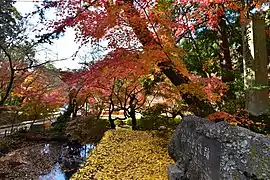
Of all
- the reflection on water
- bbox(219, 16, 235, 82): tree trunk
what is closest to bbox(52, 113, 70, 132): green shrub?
the reflection on water

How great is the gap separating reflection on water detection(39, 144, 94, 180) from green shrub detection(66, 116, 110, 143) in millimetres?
279

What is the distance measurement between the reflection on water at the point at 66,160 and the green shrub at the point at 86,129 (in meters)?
0.28

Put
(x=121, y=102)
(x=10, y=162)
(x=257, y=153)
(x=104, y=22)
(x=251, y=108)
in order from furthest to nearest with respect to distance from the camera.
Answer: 1. (x=121, y=102)
2. (x=10, y=162)
3. (x=251, y=108)
4. (x=104, y=22)
5. (x=257, y=153)

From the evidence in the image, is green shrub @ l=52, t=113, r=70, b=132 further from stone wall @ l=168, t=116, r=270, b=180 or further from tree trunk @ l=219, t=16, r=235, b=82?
stone wall @ l=168, t=116, r=270, b=180

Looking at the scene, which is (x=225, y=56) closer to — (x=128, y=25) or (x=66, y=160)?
(x=128, y=25)

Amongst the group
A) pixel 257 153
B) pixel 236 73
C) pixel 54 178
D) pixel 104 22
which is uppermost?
pixel 104 22

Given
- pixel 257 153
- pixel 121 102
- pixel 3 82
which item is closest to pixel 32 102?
pixel 3 82

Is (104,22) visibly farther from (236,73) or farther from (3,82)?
(3,82)

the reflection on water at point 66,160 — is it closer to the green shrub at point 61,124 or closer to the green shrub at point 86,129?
the green shrub at point 86,129

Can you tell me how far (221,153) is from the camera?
202 cm

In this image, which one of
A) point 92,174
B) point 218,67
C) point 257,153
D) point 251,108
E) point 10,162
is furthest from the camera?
point 218,67

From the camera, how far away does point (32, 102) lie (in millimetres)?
9422

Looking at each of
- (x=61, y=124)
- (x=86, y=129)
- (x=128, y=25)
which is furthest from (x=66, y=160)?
(x=128, y=25)

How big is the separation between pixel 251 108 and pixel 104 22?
11.1 ft
